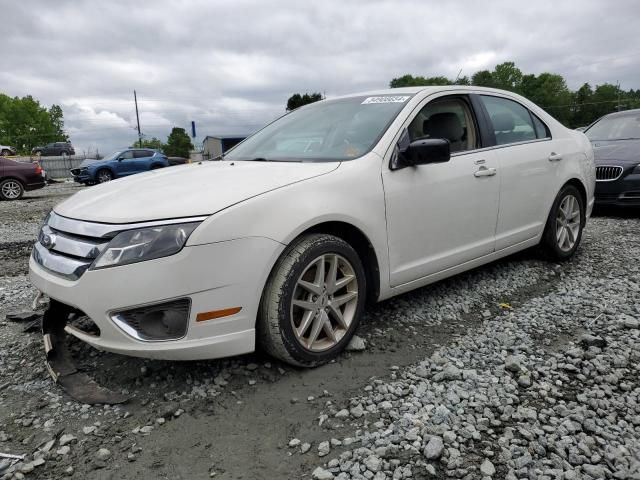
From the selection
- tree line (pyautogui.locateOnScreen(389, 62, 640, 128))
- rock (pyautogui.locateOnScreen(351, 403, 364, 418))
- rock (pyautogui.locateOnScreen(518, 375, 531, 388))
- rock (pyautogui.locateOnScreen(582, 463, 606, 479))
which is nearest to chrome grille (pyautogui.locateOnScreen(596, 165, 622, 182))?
rock (pyautogui.locateOnScreen(518, 375, 531, 388))

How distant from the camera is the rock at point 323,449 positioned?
206cm

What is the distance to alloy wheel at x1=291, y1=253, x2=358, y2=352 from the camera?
2.66 m

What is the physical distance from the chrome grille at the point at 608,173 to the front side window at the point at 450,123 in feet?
14.2

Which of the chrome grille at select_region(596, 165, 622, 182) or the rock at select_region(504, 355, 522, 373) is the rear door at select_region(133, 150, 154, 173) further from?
the rock at select_region(504, 355, 522, 373)

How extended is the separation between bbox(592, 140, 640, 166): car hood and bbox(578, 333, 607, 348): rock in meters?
4.93

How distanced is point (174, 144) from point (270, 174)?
237ft

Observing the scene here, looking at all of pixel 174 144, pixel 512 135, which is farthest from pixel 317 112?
pixel 174 144

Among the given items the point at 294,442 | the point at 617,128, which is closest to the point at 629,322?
the point at 294,442

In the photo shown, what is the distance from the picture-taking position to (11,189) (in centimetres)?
1403

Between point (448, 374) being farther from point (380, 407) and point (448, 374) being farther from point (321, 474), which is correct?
point (321, 474)

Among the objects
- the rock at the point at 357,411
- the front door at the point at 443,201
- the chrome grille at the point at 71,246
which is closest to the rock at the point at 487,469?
the rock at the point at 357,411

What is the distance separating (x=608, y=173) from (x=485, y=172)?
4490 millimetres

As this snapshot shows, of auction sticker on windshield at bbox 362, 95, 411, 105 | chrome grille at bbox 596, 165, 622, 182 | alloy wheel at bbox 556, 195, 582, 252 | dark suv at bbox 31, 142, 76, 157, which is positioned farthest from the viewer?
dark suv at bbox 31, 142, 76, 157

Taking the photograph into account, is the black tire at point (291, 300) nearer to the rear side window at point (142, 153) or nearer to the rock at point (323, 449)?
the rock at point (323, 449)
